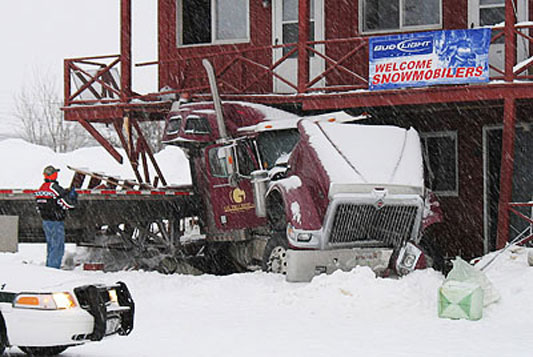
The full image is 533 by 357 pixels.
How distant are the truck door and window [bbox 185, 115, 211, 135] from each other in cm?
34

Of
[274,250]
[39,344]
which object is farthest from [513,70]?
[39,344]

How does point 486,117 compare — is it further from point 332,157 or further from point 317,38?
point 332,157

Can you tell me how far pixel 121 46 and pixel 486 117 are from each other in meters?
7.75

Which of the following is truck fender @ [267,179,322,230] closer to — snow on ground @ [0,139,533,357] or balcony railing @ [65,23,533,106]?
snow on ground @ [0,139,533,357]

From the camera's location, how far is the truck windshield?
45.1ft

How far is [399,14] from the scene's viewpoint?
1745 cm

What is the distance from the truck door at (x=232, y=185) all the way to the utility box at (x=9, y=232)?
331 centimetres

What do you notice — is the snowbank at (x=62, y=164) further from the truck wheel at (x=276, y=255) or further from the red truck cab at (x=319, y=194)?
the truck wheel at (x=276, y=255)

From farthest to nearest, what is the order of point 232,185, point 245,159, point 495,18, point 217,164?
point 495,18 → point 217,164 → point 232,185 → point 245,159

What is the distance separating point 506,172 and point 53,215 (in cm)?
754

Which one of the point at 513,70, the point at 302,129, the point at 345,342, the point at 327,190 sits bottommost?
the point at 345,342

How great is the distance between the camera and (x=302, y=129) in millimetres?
12945

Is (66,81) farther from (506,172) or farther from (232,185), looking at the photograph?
(506,172)

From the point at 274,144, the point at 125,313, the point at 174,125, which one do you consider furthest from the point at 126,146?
the point at 125,313
